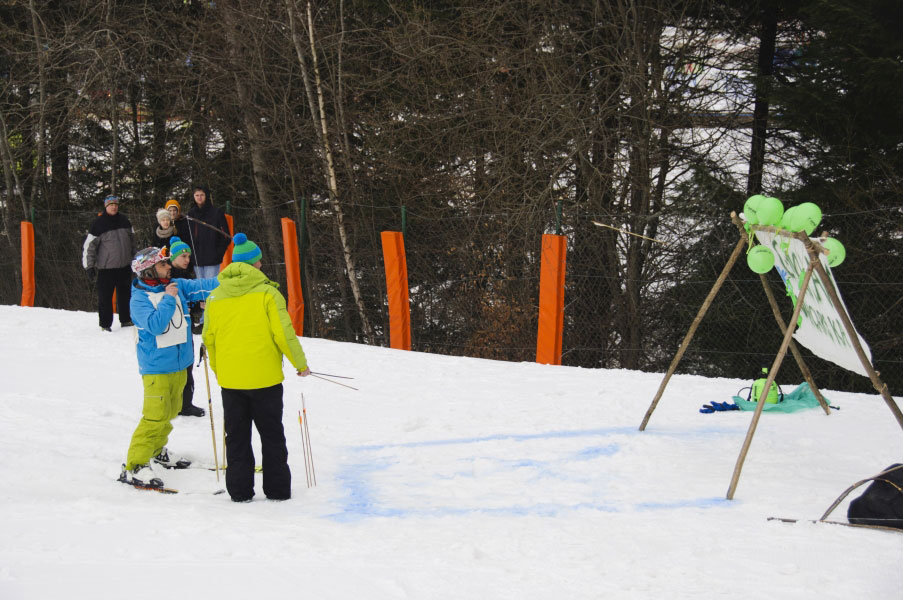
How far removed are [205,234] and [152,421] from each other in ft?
16.0

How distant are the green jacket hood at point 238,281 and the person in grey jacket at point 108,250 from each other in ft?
19.6

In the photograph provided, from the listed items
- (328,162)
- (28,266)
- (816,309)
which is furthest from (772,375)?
(28,266)

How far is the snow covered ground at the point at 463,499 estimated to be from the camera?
3.83 metres

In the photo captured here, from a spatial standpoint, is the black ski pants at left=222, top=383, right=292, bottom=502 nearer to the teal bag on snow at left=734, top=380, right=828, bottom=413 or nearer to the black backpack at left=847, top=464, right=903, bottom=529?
the black backpack at left=847, top=464, right=903, bottom=529

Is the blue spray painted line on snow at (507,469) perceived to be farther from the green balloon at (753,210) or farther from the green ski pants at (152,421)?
the green balloon at (753,210)

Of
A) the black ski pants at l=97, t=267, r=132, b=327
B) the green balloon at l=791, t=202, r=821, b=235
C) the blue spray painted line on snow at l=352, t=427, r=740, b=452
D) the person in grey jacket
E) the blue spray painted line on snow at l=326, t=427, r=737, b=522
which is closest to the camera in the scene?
the green balloon at l=791, t=202, r=821, b=235

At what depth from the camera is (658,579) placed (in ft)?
12.8

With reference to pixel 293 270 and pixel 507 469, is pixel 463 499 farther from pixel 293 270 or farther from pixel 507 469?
pixel 293 270

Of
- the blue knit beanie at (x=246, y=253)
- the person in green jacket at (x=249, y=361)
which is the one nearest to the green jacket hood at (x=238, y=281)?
the person in green jacket at (x=249, y=361)

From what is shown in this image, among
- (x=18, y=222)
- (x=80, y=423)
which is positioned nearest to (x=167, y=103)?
(x=18, y=222)

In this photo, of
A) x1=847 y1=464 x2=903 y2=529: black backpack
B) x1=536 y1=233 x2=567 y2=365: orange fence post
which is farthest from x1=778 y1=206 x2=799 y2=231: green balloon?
x1=536 y1=233 x2=567 y2=365: orange fence post

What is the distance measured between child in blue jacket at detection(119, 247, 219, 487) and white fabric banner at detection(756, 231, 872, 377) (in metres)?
4.12

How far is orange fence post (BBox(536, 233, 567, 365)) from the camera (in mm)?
9641

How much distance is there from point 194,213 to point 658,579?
25.7 feet
